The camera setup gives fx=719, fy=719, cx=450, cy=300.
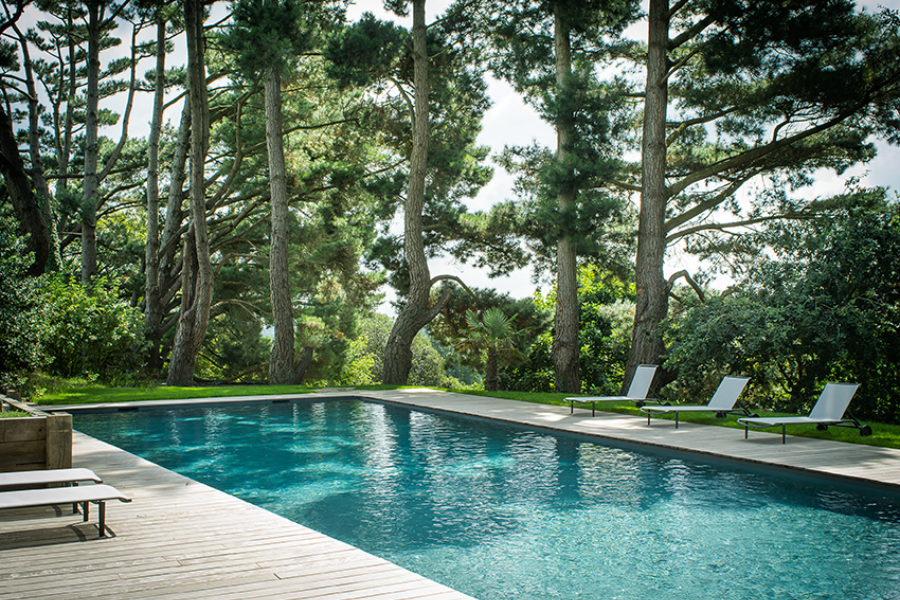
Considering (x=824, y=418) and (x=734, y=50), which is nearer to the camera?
(x=824, y=418)

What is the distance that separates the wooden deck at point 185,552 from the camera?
11.6ft

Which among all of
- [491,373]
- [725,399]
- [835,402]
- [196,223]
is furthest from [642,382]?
[196,223]

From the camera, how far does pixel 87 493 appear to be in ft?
14.4

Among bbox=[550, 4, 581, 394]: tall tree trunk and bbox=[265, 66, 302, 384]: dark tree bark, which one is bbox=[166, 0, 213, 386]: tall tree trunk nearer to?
bbox=[265, 66, 302, 384]: dark tree bark

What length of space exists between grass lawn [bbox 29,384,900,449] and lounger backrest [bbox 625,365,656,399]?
0.38 meters

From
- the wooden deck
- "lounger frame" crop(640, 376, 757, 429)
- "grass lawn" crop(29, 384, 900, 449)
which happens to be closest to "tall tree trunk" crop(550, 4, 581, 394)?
"grass lawn" crop(29, 384, 900, 449)

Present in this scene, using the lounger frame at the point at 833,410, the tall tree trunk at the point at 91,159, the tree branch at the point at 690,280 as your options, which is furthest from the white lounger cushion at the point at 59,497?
the tall tree trunk at the point at 91,159

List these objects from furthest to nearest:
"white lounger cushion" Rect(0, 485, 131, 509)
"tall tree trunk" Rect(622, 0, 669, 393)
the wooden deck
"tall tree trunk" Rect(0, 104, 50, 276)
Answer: "tall tree trunk" Rect(622, 0, 669, 393)
"tall tree trunk" Rect(0, 104, 50, 276)
"white lounger cushion" Rect(0, 485, 131, 509)
the wooden deck

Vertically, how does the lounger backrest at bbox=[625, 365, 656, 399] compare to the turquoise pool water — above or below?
above

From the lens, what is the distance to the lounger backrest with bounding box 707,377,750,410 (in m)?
10.5

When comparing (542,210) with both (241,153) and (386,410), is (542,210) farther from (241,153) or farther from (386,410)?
(241,153)

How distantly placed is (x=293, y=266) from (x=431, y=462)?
15.7 meters

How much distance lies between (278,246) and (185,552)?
49.3ft

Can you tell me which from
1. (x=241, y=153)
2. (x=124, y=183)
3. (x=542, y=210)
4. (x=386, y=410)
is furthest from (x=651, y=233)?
(x=124, y=183)
